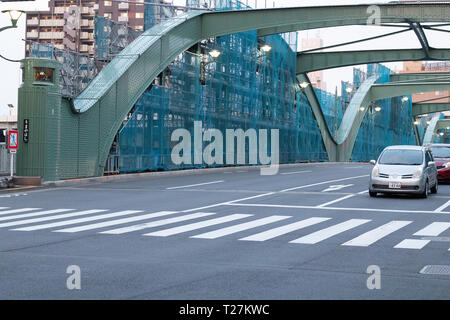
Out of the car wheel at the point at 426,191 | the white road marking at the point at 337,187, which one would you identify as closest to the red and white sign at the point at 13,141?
the white road marking at the point at 337,187

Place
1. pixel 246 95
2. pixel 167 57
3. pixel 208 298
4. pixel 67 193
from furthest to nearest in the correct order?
pixel 246 95 < pixel 167 57 < pixel 67 193 < pixel 208 298

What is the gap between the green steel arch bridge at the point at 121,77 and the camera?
27281 mm

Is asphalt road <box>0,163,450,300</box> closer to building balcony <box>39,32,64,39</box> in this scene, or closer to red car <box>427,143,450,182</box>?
red car <box>427,143,450,182</box>

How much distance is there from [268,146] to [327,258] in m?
41.5

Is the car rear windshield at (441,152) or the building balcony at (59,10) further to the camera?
the building balcony at (59,10)

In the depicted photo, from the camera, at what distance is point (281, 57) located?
5388 cm

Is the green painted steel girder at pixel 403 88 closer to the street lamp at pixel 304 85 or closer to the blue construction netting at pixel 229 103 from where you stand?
the blue construction netting at pixel 229 103

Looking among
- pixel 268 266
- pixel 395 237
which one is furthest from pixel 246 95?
pixel 268 266

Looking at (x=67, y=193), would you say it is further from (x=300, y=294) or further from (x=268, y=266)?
(x=300, y=294)

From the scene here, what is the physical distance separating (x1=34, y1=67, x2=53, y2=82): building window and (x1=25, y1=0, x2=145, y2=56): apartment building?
344 feet

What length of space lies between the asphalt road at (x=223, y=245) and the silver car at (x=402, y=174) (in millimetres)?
431

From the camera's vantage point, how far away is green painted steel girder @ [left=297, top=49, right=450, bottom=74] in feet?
150

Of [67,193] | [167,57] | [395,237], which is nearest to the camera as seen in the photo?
[395,237]

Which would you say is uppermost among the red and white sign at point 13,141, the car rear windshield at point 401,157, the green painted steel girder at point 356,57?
the green painted steel girder at point 356,57
